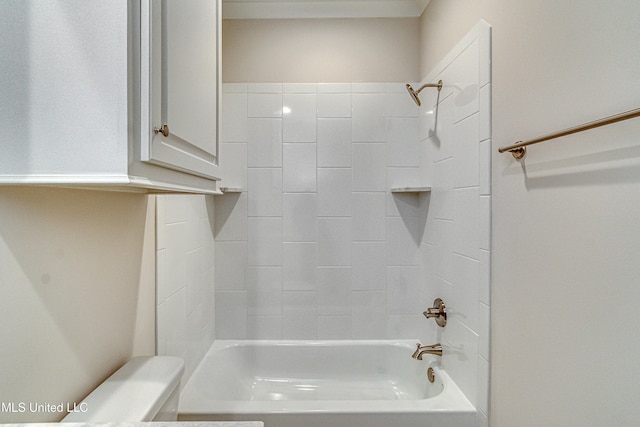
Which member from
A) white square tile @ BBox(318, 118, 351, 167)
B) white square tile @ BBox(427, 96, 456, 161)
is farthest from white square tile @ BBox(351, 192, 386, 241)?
white square tile @ BBox(427, 96, 456, 161)

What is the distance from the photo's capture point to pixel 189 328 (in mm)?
1786

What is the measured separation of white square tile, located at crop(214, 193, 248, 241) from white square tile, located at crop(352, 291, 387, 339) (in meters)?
0.82

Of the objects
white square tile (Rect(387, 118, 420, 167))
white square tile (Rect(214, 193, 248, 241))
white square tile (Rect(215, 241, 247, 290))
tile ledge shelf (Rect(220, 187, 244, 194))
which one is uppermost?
white square tile (Rect(387, 118, 420, 167))

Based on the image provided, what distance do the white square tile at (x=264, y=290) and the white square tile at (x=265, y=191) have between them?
0.36 m

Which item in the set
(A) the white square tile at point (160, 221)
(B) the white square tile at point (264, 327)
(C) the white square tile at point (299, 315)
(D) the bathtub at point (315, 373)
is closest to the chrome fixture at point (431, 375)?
(D) the bathtub at point (315, 373)

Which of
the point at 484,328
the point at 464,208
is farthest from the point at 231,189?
the point at 484,328

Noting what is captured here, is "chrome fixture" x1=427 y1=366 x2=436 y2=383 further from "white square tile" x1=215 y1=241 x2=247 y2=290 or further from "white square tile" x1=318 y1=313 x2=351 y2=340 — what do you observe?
"white square tile" x1=215 y1=241 x2=247 y2=290

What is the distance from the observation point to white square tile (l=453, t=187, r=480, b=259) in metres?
1.51

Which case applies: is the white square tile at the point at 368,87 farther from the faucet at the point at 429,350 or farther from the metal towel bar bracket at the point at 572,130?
the faucet at the point at 429,350

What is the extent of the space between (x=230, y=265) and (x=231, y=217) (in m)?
0.30

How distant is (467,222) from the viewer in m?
1.60

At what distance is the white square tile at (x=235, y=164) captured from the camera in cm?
231

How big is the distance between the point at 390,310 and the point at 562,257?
1.44 meters

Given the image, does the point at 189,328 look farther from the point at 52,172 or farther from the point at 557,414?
the point at 557,414
